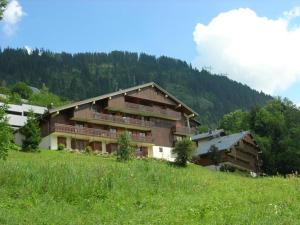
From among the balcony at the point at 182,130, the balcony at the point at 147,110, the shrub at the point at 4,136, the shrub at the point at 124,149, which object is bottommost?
the shrub at the point at 4,136

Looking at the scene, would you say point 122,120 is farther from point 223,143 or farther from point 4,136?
point 4,136

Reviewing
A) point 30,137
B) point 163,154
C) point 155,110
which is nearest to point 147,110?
point 155,110

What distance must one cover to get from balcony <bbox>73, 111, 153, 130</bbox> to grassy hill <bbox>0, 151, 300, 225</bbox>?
119 feet

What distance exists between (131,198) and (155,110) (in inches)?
1931

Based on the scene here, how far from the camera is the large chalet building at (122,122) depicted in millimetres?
62750

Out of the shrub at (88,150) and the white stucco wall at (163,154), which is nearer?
the shrub at (88,150)

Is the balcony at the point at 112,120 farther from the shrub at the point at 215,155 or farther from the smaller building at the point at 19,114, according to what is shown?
the smaller building at the point at 19,114

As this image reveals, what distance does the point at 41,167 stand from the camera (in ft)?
84.5

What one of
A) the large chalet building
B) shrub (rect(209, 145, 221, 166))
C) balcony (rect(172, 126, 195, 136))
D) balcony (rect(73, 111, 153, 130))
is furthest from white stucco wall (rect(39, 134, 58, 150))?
shrub (rect(209, 145, 221, 166))

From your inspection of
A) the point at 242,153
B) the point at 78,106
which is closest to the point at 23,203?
the point at 78,106

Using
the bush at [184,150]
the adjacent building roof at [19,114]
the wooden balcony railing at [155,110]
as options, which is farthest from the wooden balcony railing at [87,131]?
the adjacent building roof at [19,114]

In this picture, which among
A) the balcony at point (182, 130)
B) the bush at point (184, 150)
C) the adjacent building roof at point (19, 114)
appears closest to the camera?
the bush at point (184, 150)

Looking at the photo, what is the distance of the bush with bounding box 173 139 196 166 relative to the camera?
5522cm

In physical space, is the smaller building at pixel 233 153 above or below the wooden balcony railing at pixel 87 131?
below
